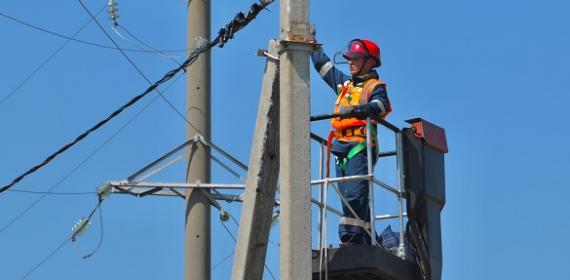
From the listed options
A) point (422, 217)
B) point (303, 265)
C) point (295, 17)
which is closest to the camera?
point (303, 265)

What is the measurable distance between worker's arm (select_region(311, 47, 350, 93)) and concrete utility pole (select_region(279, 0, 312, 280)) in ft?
11.1

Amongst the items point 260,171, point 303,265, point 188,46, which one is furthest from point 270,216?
point 188,46

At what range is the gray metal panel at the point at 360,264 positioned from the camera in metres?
13.0

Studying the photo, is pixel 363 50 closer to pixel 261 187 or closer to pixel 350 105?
pixel 350 105

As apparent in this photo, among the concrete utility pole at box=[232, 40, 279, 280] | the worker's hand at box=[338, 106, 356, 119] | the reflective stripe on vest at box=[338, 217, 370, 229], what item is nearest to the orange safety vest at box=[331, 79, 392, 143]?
the worker's hand at box=[338, 106, 356, 119]

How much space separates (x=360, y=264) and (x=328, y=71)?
2.45 m

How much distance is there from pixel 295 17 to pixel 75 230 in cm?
438

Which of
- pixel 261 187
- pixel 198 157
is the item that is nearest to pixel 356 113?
pixel 198 157

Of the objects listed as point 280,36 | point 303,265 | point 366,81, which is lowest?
point 303,265

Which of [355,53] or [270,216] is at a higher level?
[355,53]

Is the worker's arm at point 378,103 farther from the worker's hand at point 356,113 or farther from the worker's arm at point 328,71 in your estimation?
the worker's arm at point 328,71

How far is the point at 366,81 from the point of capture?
14.3 m

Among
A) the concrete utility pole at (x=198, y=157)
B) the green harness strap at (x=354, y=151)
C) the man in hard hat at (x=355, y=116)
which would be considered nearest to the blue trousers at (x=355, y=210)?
the man in hard hat at (x=355, y=116)

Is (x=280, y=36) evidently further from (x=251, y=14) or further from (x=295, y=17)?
(x=251, y=14)
